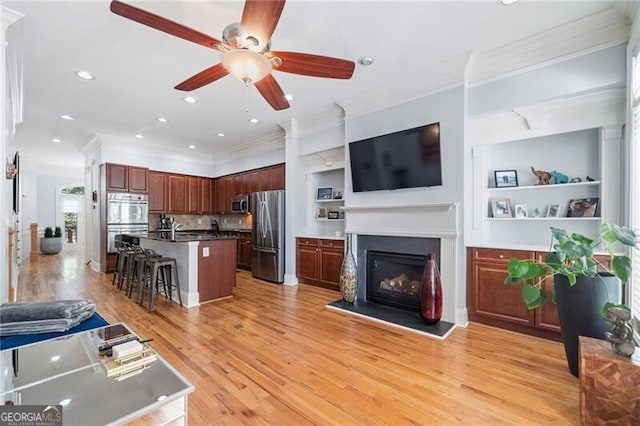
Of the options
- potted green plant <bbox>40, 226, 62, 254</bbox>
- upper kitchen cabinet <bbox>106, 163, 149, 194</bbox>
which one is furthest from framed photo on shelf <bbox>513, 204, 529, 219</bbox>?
potted green plant <bbox>40, 226, 62, 254</bbox>

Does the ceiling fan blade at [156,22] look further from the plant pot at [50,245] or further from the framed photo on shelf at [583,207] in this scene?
the plant pot at [50,245]

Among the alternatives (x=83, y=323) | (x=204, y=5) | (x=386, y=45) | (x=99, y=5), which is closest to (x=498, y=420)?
(x=83, y=323)

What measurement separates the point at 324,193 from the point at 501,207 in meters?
2.78

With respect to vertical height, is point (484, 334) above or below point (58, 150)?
below

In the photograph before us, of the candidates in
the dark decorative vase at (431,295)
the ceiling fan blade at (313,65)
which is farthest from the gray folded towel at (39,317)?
the dark decorative vase at (431,295)

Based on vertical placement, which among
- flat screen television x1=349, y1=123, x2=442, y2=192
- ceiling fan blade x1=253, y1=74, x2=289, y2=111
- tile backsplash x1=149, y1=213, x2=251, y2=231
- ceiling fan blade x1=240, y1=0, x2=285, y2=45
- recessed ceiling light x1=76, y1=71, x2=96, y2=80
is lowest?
tile backsplash x1=149, y1=213, x2=251, y2=231

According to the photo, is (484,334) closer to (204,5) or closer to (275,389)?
(275,389)

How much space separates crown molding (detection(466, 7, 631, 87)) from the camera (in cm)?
245

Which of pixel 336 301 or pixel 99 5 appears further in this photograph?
pixel 336 301

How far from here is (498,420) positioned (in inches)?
67.1

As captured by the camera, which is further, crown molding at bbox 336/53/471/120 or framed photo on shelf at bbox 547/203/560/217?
crown molding at bbox 336/53/471/120

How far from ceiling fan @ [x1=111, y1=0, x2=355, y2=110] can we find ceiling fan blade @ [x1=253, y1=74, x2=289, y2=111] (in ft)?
0.03

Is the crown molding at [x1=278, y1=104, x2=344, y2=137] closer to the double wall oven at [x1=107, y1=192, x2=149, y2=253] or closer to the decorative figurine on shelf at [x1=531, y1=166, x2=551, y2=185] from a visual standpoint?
the decorative figurine on shelf at [x1=531, y1=166, x2=551, y2=185]

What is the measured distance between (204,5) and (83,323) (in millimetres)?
2525
